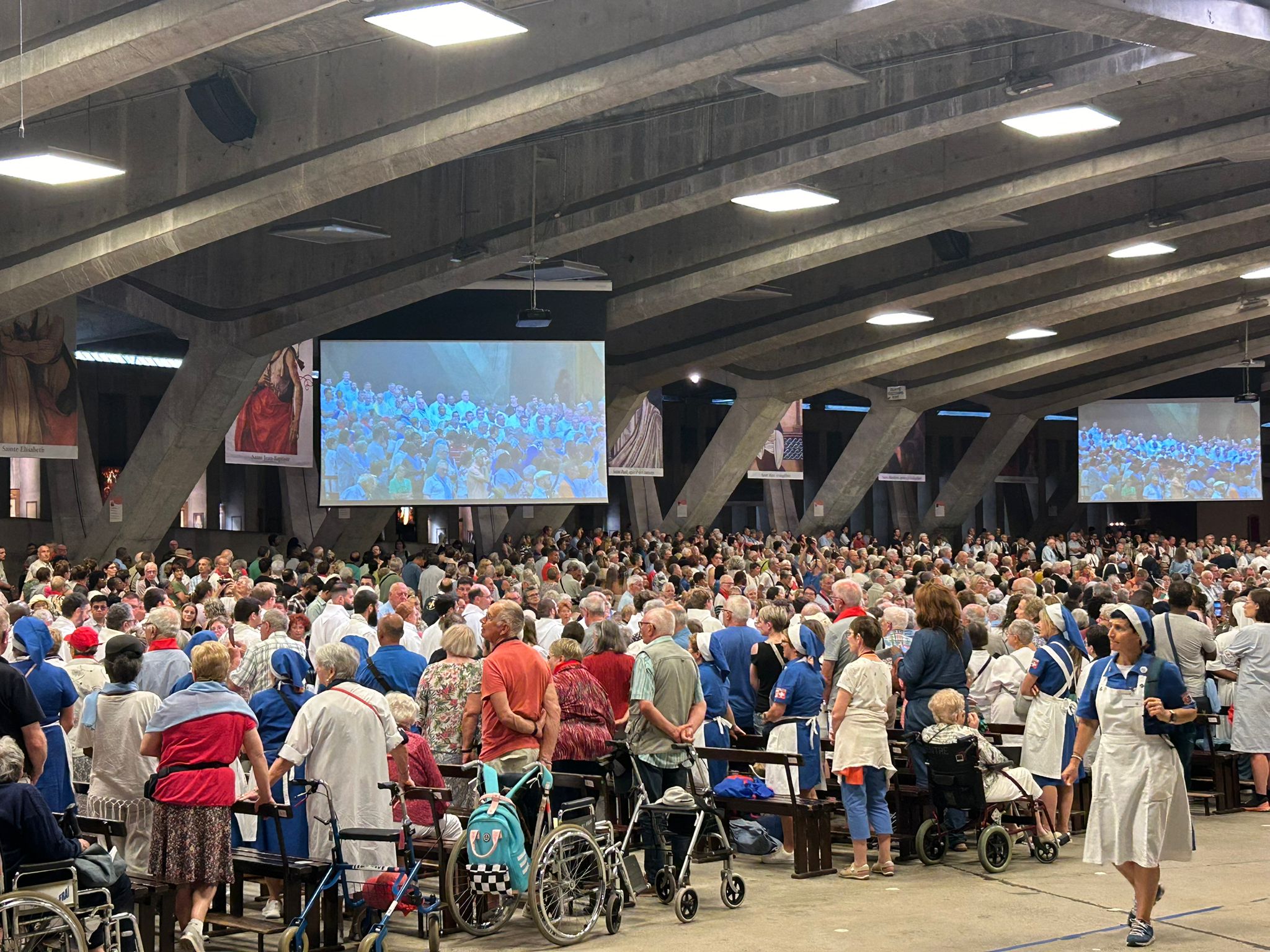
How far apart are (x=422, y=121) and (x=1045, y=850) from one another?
8.03 meters

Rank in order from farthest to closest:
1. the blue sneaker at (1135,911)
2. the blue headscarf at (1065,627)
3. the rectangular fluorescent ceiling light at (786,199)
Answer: the rectangular fluorescent ceiling light at (786,199)
the blue headscarf at (1065,627)
the blue sneaker at (1135,911)

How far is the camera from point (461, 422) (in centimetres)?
2036

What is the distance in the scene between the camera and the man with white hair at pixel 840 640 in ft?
33.2

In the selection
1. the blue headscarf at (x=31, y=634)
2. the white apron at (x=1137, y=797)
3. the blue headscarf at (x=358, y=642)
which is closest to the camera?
the white apron at (x=1137, y=797)

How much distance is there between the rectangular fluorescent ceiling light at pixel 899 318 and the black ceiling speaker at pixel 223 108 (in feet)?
41.2

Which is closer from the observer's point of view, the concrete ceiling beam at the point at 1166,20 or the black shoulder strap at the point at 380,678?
the black shoulder strap at the point at 380,678

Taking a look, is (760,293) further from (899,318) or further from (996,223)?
(996,223)


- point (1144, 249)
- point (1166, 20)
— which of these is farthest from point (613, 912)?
point (1144, 249)

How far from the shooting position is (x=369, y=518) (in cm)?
2502

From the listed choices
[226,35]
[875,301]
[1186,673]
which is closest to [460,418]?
[875,301]

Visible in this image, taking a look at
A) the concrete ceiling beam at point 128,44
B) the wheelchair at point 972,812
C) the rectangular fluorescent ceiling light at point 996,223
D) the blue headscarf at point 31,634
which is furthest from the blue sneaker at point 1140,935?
the rectangular fluorescent ceiling light at point 996,223

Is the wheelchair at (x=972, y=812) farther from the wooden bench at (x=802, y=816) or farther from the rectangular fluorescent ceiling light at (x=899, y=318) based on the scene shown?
the rectangular fluorescent ceiling light at (x=899, y=318)

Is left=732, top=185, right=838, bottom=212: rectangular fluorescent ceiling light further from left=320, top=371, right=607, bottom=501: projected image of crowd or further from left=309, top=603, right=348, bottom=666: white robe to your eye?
left=309, top=603, right=348, bottom=666: white robe

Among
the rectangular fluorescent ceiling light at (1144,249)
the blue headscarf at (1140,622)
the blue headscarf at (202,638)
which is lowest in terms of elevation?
the blue headscarf at (202,638)
